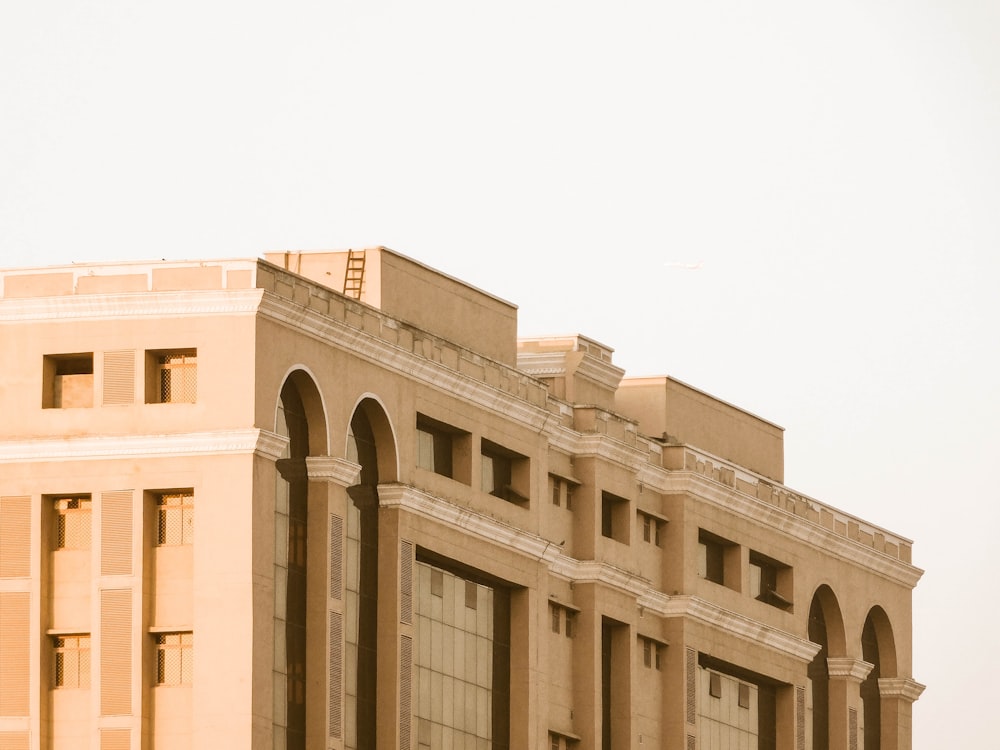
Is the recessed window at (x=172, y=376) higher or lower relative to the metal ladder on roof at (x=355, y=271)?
lower

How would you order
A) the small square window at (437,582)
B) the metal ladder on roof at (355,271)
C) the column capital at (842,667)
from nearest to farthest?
the metal ladder on roof at (355,271) < the small square window at (437,582) < the column capital at (842,667)

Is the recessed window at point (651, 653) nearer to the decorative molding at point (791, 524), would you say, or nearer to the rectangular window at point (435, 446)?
the decorative molding at point (791, 524)

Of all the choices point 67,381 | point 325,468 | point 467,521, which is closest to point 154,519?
point 67,381

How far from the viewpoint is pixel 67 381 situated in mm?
106312

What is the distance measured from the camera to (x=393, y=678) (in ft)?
366

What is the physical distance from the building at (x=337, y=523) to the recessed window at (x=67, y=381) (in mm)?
82

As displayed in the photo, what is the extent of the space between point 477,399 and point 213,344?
1442 centimetres

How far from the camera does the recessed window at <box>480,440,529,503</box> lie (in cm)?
11888

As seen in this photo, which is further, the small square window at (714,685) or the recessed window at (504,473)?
the small square window at (714,685)

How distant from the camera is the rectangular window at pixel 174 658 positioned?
104 m

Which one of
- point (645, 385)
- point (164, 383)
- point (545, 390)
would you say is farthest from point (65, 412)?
point (645, 385)

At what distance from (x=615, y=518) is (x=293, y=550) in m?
23.4

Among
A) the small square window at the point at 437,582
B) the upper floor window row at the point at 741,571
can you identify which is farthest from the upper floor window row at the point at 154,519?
the upper floor window row at the point at 741,571

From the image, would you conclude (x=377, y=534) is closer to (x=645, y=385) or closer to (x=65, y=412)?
(x=65, y=412)
